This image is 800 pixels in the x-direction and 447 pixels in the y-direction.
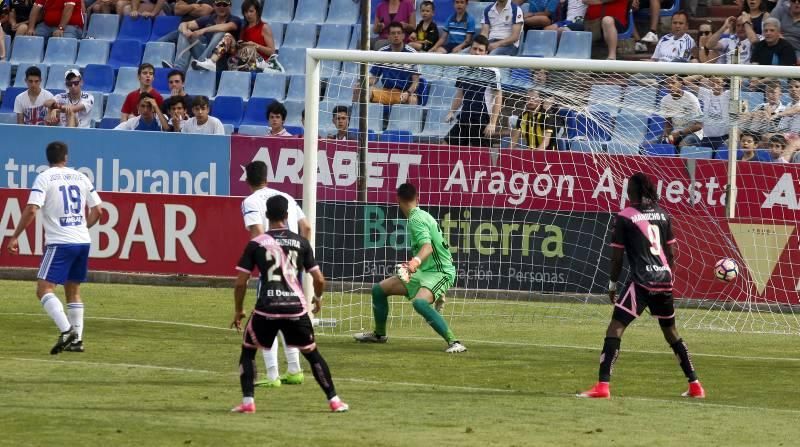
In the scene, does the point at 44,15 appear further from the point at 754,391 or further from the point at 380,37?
the point at 754,391

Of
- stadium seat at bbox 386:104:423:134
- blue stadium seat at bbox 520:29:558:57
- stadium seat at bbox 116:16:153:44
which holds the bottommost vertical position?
stadium seat at bbox 386:104:423:134

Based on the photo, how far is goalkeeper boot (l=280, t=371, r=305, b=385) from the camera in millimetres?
13078

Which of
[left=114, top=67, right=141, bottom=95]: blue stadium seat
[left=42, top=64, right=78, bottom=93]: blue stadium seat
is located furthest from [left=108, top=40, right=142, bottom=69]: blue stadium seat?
[left=42, top=64, right=78, bottom=93]: blue stadium seat

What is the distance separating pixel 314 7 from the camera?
27172 millimetres

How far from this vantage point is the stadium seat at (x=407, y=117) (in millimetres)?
20062

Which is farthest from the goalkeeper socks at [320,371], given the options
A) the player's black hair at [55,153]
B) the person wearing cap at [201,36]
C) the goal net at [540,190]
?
the person wearing cap at [201,36]

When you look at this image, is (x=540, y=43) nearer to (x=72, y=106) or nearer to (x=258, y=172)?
(x=72, y=106)

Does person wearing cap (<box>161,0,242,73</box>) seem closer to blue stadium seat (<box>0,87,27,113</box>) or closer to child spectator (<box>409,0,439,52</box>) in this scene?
blue stadium seat (<box>0,87,27,113</box>)

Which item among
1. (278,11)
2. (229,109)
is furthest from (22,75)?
(278,11)

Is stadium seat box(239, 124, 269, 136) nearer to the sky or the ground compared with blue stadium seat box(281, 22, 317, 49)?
nearer to the ground

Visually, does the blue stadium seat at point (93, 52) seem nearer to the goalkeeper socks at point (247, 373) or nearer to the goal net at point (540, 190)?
the goal net at point (540, 190)

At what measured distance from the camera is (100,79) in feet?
88.5

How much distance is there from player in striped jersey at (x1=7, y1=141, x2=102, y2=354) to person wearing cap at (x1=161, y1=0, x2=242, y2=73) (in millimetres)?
11444

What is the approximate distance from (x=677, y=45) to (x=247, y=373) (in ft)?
44.8
